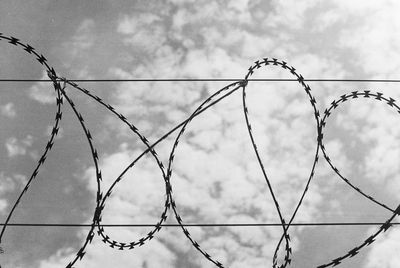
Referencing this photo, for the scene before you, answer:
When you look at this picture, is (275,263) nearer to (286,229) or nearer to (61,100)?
(286,229)

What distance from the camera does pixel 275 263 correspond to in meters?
5.94

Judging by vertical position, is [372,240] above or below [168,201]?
below

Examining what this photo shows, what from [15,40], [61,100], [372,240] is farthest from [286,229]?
[15,40]

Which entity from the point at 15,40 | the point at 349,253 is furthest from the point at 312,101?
the point at 15,40

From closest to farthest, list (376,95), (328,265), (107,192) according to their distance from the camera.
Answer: (328,265) → (107,192) → (376,95)

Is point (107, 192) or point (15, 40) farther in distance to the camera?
point (15, 40)

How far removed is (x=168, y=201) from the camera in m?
6.02

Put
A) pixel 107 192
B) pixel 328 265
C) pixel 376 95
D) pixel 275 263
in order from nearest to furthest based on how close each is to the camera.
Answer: pixel 328 265 < pixel 107 192 < pixel 275 263 < pixel 376 95

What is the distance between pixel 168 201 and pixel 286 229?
1.47 m

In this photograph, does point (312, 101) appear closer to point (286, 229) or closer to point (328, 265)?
point (286, 229)

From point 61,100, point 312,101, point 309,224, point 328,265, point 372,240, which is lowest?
point 328,265

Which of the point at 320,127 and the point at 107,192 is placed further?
the point at 320,127

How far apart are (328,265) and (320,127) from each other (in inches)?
73.0

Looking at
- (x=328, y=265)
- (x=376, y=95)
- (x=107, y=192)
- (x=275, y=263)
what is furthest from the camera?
(x=376, y=95)
